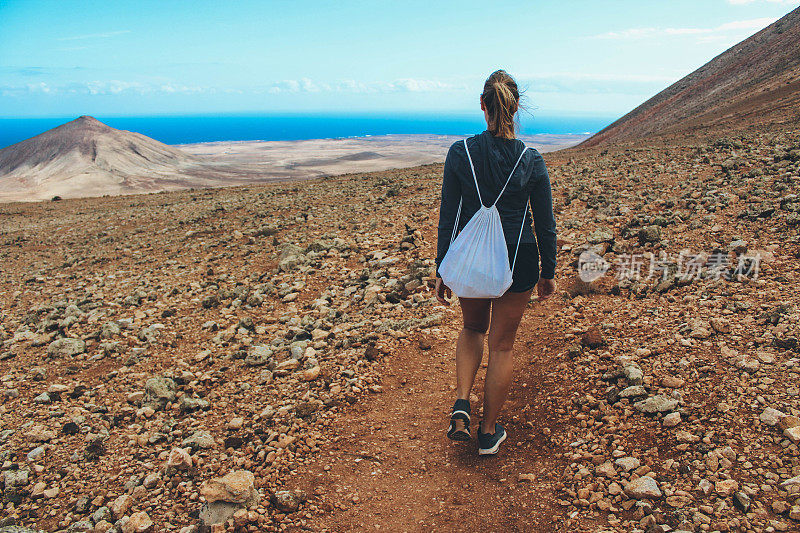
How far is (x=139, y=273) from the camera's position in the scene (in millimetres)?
10164

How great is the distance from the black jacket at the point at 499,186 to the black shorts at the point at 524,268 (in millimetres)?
53

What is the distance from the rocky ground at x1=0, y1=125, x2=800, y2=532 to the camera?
327 cm

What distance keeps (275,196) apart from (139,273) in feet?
25.6

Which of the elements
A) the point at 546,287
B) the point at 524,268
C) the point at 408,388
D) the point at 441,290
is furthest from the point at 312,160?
the point at 524,268

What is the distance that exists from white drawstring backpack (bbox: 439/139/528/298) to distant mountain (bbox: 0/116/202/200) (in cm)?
7725

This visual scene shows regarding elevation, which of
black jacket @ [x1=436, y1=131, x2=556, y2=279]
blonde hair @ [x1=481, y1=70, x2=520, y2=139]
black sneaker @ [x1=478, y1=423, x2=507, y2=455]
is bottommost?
black sneaker @ [x1=478, y1=423, x2=507, y2=455]

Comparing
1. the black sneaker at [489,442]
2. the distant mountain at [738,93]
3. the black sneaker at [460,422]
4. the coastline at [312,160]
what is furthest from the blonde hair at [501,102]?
the coastline at [312,160]

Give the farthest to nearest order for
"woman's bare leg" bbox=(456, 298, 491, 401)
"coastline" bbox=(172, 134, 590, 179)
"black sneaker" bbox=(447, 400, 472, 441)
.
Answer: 1. "coastline" bbox=(172, 134, 590, 179)
2. "black sneaker" bbox=(447, 400, 472, 441)
3. "woman's bare leg" bbox=(456, 298, 491, 401)

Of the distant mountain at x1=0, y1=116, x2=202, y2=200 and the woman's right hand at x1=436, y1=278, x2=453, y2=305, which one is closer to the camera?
the woman's right hand at x1=436, y1=278, x2=453, y2=305


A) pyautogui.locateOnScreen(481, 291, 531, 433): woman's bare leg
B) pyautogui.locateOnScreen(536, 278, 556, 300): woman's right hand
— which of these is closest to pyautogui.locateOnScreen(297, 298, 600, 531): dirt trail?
pyautogui.locateOnScreen(481, 291, 531, 433): woman's bare leg

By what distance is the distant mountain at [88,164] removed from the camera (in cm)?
7412

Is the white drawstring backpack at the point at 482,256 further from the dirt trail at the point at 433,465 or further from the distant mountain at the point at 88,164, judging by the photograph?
the distant mountain at the point at 88,164

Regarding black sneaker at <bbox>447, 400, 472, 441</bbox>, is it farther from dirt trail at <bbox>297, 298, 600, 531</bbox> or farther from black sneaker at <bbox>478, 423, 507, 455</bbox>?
dirt trail at <bbox>297, 298, 600, 531</bbox>

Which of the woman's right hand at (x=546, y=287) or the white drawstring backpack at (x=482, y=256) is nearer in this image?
the white drawstring backpack at (x=482, y=256)
